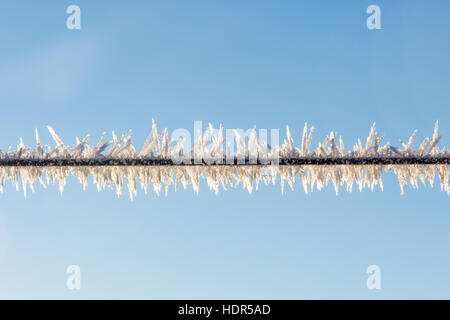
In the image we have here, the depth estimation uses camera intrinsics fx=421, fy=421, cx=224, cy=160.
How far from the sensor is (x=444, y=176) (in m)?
4.44

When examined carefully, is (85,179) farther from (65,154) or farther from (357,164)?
(357,164)

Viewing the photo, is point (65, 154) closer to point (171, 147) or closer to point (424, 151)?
point (171, 147)

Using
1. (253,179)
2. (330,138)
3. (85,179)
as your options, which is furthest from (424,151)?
(85,179)

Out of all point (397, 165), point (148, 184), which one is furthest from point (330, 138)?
point (148, 184)

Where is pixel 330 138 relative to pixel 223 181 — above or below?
above

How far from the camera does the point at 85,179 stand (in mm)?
4457

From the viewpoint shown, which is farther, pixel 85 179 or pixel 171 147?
pixel 85 179

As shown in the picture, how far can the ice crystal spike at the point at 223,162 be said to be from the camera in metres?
4.22

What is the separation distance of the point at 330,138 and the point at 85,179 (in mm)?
2584

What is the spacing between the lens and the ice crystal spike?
4.22 m

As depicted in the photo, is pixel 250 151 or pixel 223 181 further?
pixel 223 181

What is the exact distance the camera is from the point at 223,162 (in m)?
4.24

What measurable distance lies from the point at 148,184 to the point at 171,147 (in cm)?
55

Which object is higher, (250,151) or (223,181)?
(250,151)
